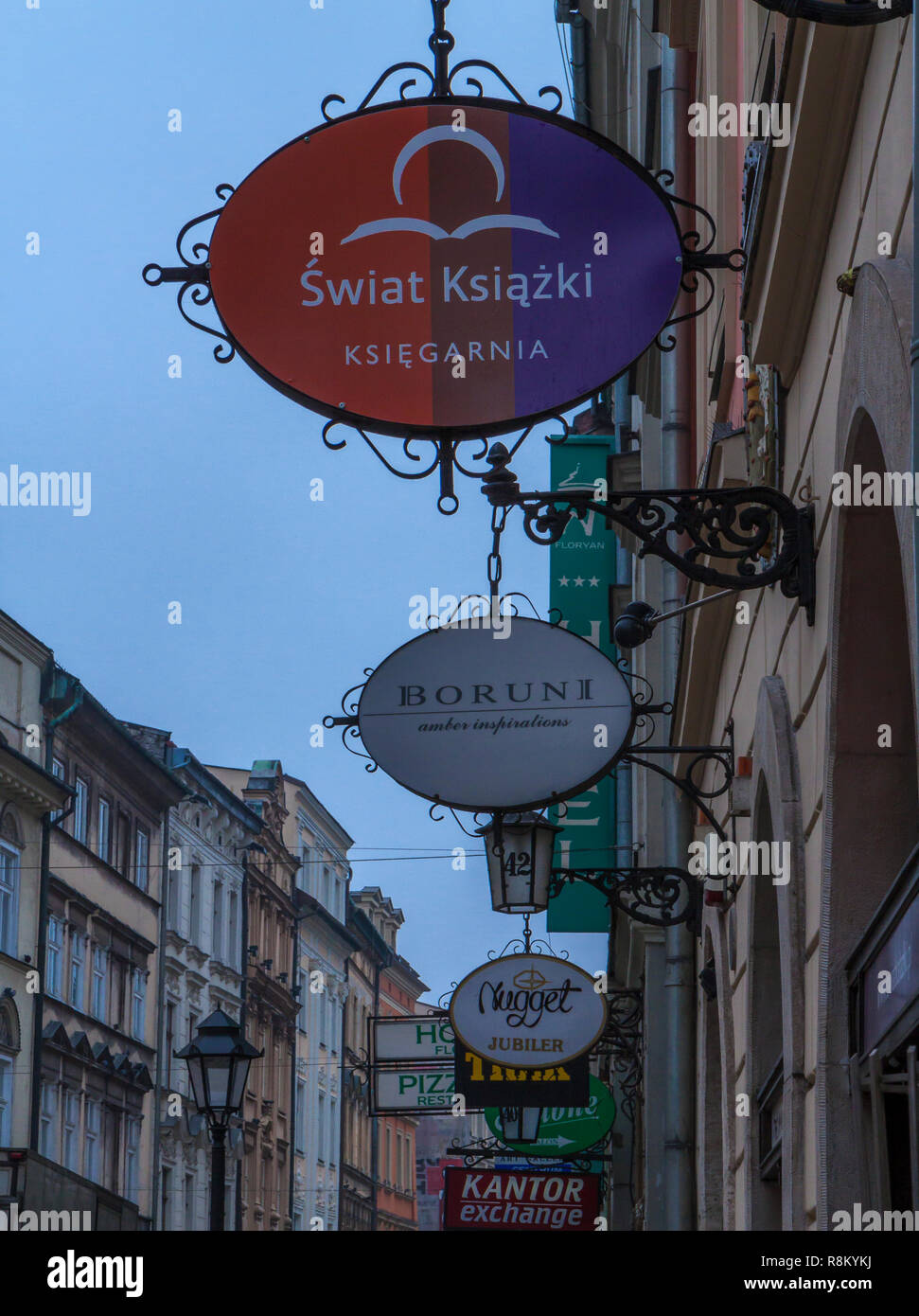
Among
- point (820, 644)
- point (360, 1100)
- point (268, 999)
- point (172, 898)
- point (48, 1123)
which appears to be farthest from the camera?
point (360, 1100)

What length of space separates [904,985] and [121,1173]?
35573 millimetres

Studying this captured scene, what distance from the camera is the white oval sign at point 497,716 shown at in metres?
6.64

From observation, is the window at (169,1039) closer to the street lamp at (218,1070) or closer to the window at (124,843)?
the window at (124,843)

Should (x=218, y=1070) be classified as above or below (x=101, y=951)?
below

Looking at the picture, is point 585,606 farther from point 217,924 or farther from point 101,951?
point 217,924

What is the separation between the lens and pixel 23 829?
33.3 meters

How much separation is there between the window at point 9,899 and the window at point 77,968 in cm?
256

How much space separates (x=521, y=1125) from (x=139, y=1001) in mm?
25393

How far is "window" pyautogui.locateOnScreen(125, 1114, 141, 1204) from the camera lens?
124ft

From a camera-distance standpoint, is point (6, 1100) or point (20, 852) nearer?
point (6, 1100)

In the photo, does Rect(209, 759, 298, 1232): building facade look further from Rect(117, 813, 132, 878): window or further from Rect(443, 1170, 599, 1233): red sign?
Rect(443, 1170, 599, 1233): red sign

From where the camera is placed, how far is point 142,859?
1592 inches

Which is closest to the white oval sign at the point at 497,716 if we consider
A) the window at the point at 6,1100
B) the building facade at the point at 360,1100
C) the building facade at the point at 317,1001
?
the window at the point at 6,1100

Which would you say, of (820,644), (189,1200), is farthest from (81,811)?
(820,644)
